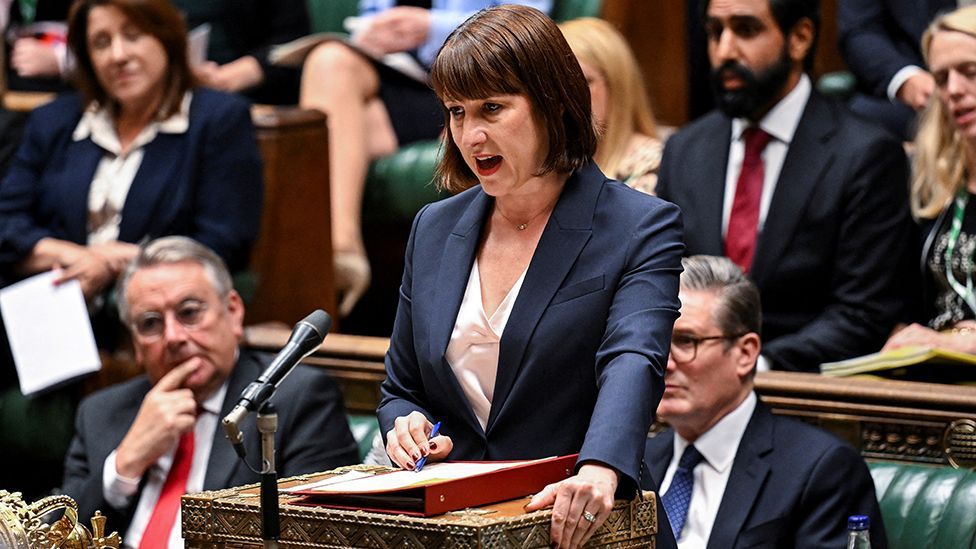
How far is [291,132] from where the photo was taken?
5035mm

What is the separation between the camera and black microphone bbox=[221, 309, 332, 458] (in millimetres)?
2076

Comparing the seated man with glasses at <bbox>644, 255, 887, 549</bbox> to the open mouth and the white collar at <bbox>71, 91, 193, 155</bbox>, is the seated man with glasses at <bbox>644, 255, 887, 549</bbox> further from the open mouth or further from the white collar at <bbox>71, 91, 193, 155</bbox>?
the white collar at <bbox>71, 91, 193, 155</bbox>

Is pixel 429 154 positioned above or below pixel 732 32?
below

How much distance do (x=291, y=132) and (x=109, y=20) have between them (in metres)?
0.64

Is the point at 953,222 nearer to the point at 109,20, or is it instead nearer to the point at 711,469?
the point at 711,469

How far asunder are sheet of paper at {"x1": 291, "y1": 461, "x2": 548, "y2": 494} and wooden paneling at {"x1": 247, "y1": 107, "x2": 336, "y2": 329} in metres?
2.83

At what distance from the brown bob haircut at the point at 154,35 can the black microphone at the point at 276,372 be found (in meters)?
2.68

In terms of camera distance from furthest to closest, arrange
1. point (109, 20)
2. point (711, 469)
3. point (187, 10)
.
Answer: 1. point (187, 10)
2. point (109, 20)
3. point (711, 469)

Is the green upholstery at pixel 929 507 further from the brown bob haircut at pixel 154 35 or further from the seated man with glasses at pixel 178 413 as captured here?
the brown bob haircut at pixel 154 35

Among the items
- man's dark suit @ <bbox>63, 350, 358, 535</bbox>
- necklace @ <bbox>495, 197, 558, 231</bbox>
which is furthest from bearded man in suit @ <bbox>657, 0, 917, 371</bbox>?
necklace @ <bbox>495, 197, 558, 231</bbox>

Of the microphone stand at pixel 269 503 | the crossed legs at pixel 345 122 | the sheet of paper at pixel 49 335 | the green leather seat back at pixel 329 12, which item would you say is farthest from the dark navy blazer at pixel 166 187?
the microphone stand at pixel 269 503

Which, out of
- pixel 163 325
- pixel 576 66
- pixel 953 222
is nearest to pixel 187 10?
pixel 163 325

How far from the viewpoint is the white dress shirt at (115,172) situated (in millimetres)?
4734

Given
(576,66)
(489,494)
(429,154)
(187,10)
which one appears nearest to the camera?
(489,494)
